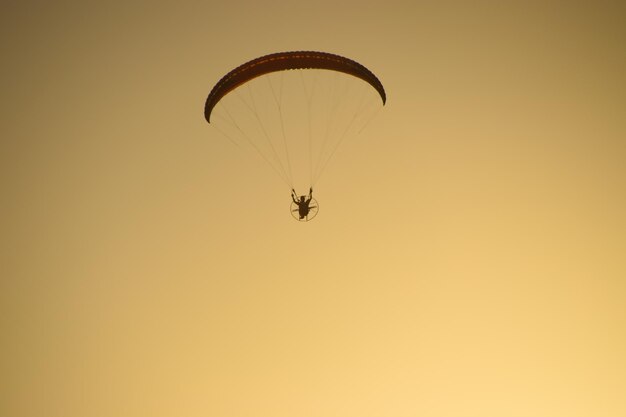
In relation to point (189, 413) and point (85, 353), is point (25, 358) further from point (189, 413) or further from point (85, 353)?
point (189, 413)

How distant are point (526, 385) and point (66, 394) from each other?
14.6 metres

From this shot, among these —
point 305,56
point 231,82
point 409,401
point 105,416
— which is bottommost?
point 105,416

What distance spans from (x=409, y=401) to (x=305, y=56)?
10.2 m

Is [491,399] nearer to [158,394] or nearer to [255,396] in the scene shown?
[255,396]

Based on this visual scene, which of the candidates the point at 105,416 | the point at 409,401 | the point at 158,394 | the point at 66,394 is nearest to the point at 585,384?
the point at 409,401

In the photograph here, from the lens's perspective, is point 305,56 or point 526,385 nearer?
point 305,56

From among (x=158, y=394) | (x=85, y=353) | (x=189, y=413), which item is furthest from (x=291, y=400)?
(x=85, y=353)

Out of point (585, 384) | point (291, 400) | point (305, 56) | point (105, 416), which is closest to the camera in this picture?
point (305, 56)

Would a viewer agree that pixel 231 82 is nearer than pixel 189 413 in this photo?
Yes

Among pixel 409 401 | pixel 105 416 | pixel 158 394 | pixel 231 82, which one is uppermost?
pixel 231 82

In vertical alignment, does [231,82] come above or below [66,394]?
above

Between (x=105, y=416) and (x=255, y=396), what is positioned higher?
(x=255, y=396)

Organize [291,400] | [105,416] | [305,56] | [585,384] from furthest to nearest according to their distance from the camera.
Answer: [105,416], [291,400], [585,384], [305,56]

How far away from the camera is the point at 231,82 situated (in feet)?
20.9
